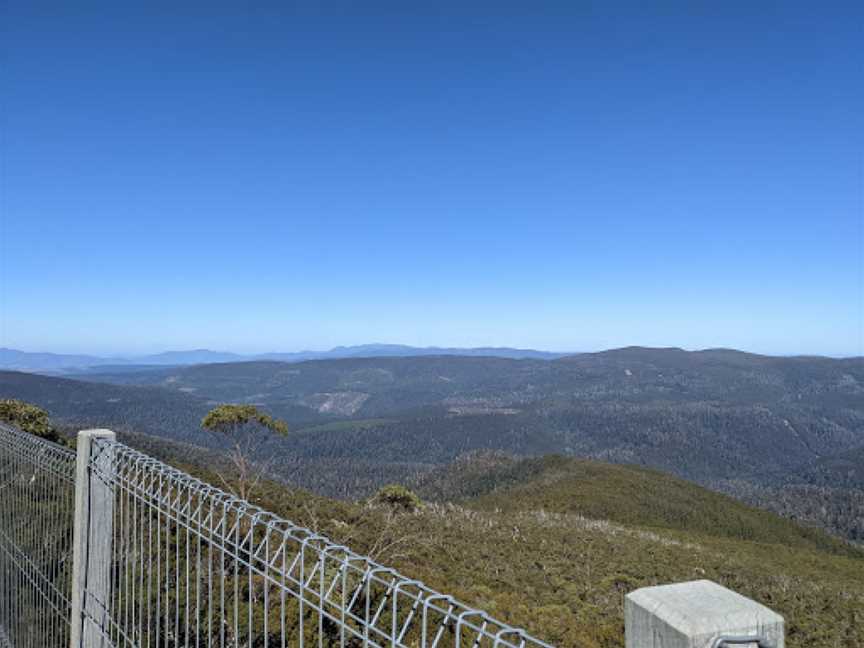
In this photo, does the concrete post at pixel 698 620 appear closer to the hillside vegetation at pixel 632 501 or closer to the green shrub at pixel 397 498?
the green shrub at pixel 397 498

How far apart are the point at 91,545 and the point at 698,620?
410 cm

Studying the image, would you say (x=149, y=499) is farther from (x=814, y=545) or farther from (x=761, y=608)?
(x=814, y=545)

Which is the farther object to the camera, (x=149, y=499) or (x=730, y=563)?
(x=730, y=563)

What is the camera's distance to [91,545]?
409 cm

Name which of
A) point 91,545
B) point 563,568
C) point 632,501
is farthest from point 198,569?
point 632,501

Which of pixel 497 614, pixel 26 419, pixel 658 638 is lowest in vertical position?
pixel 497 614

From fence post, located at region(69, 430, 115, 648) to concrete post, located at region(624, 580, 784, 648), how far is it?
3683 mm

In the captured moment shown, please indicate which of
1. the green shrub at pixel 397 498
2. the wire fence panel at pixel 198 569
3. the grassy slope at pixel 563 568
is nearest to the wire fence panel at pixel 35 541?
the wire fence panel at pixel 198 569

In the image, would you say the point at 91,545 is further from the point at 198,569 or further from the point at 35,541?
the point at 35,541

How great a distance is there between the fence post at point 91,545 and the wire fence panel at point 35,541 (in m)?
0.44

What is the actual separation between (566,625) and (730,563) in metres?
26.0

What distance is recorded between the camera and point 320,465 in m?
184

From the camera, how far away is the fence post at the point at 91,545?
405 cm

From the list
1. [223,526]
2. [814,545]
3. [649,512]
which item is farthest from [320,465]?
[223,526]
